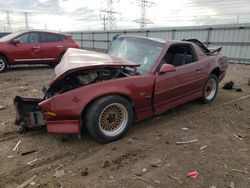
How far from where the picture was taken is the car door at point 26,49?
9578 mm

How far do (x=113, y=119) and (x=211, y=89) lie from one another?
3.14 meters

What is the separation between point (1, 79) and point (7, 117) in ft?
14.0

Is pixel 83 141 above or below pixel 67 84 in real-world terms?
below

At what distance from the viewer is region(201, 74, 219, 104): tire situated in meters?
5.62

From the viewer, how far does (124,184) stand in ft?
9.21

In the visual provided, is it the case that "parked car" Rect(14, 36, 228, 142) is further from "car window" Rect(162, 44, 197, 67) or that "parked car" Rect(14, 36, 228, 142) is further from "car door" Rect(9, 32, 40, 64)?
"car door" Rect(9, 32, 40, 64)

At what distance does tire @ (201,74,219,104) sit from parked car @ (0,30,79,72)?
701cm

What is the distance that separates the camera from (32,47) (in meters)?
9.88

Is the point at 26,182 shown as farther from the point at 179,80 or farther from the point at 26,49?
the point at 26,49

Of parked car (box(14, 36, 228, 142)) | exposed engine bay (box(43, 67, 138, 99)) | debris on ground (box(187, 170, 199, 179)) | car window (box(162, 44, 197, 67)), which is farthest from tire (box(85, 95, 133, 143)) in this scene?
car window (box(162, 44, 197, 67))

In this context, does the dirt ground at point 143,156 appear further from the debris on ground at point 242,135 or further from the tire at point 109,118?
the tire at point 109,118

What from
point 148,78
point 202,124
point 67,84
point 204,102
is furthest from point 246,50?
point 67,84

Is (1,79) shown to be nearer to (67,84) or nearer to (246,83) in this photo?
(67,84)

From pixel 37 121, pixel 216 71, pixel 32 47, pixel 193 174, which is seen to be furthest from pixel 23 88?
pixel 193 174
